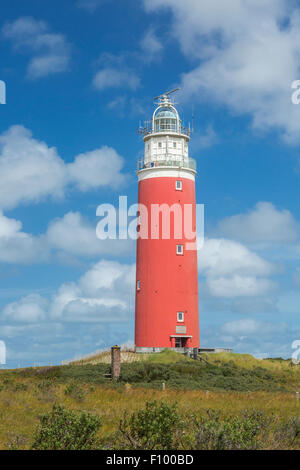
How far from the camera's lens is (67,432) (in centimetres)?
1175

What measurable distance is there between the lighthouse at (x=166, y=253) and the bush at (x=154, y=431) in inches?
1135

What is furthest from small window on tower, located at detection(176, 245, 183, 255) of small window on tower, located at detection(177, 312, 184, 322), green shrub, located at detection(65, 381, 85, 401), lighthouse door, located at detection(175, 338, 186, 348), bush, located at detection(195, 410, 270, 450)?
bush, located at detection(195, 410, 270, 450)

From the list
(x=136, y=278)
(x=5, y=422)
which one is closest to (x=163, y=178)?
(x=136, y=278)

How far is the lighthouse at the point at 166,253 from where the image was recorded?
1617 inches

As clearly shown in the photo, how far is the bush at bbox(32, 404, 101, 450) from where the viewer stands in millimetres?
→ 11555

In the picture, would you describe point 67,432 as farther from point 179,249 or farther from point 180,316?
point 179,249

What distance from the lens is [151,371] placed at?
32156 mm

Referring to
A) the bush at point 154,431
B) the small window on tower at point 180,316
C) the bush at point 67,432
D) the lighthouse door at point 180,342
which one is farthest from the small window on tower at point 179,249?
the bush at point 67,432

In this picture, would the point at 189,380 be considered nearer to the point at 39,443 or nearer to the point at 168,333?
the point at 168,333

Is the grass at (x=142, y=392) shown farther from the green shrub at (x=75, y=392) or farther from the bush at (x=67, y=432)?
the bush at (x=67, y=432)

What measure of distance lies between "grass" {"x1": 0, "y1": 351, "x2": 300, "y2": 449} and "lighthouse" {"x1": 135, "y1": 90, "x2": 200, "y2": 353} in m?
2.47

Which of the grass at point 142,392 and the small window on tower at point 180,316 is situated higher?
the small window on tower at point 180,316
